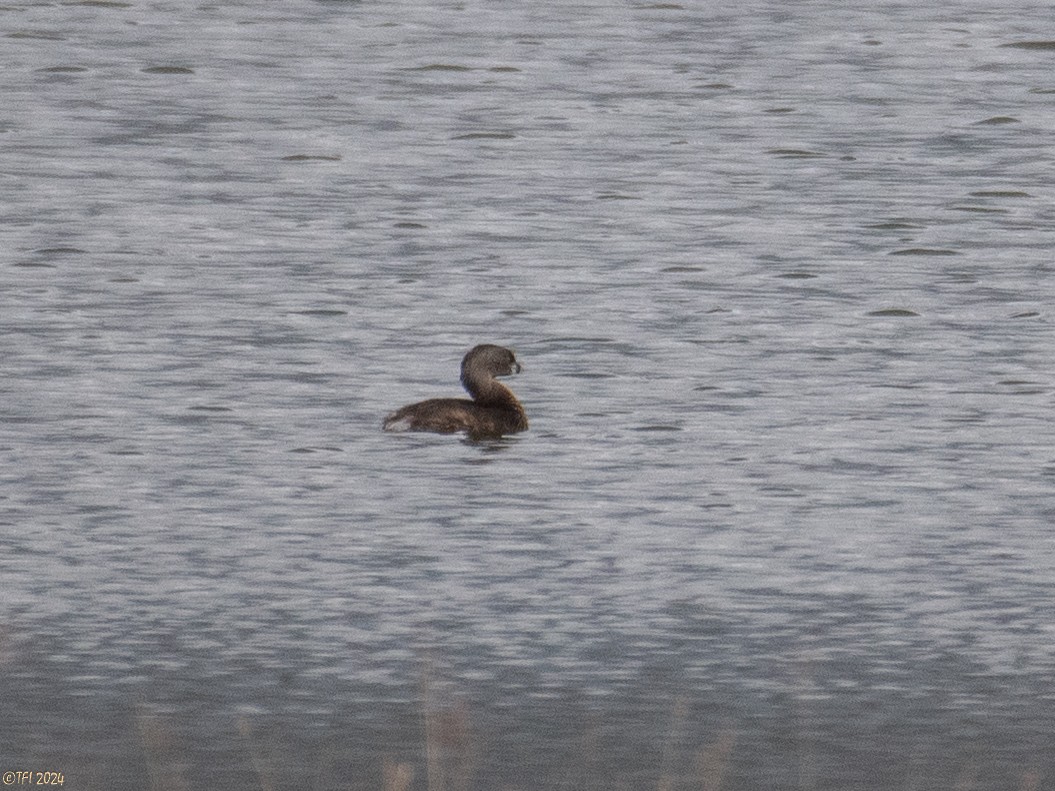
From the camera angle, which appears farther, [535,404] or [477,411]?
[535,404]

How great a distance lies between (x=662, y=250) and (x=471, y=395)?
4.36 metres

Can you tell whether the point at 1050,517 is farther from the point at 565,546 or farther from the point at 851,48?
the point at 851,48

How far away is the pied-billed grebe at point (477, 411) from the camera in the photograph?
1441cm

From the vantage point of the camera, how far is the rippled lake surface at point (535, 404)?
366 inches

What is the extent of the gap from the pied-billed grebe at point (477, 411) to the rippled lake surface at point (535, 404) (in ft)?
0.47

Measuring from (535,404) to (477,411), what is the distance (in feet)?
2.98

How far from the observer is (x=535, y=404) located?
51.1 feet

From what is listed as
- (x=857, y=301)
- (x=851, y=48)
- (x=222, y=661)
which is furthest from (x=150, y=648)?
(x=851, y=48)

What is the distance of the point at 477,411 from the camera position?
580 inches

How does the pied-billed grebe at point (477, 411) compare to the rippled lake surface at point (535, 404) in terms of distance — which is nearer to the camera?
the rippled lake surface at point (535, 404)

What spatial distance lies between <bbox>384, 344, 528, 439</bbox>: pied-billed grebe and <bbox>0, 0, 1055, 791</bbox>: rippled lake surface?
142mm

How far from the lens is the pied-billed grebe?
14.4m

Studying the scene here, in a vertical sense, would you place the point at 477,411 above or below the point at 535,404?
above

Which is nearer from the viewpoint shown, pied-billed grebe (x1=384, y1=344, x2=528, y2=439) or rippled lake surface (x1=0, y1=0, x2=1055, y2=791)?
rippled lake surface (x1=0, y1=0, x2=1055, y2=791)
